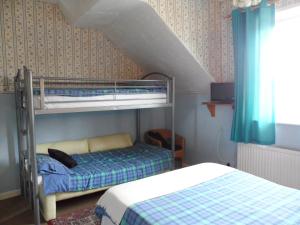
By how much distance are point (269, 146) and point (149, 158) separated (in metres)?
1.48

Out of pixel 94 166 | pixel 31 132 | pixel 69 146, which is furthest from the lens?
pixel 69 146

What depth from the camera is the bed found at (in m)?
1.53

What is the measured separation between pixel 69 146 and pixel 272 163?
8.60 feet

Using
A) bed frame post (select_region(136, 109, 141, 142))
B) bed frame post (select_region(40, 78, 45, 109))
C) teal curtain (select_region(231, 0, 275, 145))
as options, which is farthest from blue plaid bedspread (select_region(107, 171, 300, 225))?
bed frame post (select_region(136, 109, 141, 142))

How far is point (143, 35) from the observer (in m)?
3.35

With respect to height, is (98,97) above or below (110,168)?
above

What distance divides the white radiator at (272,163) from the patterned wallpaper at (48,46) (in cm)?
224

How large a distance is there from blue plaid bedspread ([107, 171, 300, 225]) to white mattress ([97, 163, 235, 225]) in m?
0.08

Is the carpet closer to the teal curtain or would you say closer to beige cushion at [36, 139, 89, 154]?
beige cushion at [36, 139, 89, 154]

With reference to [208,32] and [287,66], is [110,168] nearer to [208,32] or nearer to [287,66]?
[208,32]

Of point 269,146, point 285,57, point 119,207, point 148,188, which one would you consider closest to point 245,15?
point 285,57

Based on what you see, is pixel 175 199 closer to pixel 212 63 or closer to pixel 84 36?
pixel 212 63

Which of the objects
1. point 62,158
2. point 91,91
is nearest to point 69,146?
point 62,158

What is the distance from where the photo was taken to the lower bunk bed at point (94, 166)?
8.41 ft
